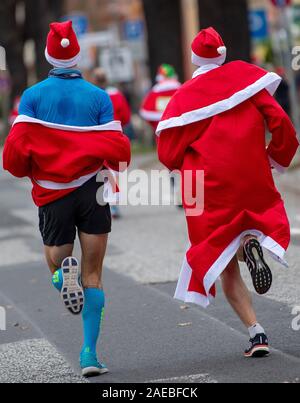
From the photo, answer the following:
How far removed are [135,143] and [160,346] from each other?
24.2 meters

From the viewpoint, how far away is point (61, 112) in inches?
252

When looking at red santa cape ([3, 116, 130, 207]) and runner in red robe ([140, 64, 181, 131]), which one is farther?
runner in red robe ([140, 64, 181, 131])

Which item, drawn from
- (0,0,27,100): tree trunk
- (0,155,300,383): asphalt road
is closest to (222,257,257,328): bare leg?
(0,155,300,383): asphalt road

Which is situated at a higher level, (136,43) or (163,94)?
(163,94)

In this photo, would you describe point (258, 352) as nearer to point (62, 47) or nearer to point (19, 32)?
point (62, 47)

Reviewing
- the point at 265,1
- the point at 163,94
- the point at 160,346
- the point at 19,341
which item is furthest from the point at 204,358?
the point at 265,1

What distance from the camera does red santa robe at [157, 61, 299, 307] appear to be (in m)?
6.44

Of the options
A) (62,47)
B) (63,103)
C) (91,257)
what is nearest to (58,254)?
(91,257)

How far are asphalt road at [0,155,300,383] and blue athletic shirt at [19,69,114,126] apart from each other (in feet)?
4.72

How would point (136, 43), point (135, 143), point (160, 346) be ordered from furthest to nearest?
point (136, 43)
point (135, 143)
point (160, 346)

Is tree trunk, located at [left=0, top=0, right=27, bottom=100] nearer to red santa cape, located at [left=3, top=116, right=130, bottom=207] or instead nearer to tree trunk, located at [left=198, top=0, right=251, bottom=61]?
tree trunk, located at [left=198, top=0, right=251, bottom=61]

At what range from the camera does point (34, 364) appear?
6.79 meters

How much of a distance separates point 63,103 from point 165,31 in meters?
21.6
